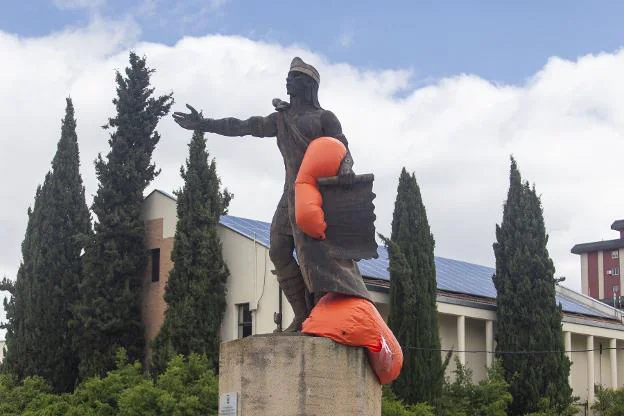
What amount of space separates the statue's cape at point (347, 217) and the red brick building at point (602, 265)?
51.9 meters

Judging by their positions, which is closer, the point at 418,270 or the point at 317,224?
the point at 317,224

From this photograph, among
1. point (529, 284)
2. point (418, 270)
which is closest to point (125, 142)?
point (418, 270)

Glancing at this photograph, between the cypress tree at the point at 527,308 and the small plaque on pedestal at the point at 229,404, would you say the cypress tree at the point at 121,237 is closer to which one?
the cypress tree at the point at 527,308

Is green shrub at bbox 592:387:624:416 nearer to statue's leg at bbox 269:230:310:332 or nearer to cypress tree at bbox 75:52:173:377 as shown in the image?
cypress tree at bbox 75:52:173:377

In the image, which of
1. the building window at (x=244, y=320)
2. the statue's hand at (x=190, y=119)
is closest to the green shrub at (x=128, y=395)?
the building window at (x=244, y=320)

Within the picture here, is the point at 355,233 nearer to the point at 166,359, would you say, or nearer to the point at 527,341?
the point at 166,359

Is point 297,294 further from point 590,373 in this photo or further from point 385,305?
point 590,373

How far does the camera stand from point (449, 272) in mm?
32781

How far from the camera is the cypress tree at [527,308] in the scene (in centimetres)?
2717

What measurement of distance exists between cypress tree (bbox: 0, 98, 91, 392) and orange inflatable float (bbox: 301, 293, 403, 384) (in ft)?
61.3

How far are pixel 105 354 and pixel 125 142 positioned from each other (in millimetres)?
5402

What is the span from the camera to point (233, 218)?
98.9ft

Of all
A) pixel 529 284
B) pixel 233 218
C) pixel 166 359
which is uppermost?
pixel 233 218

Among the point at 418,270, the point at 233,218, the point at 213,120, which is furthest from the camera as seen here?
the point at 233,218
